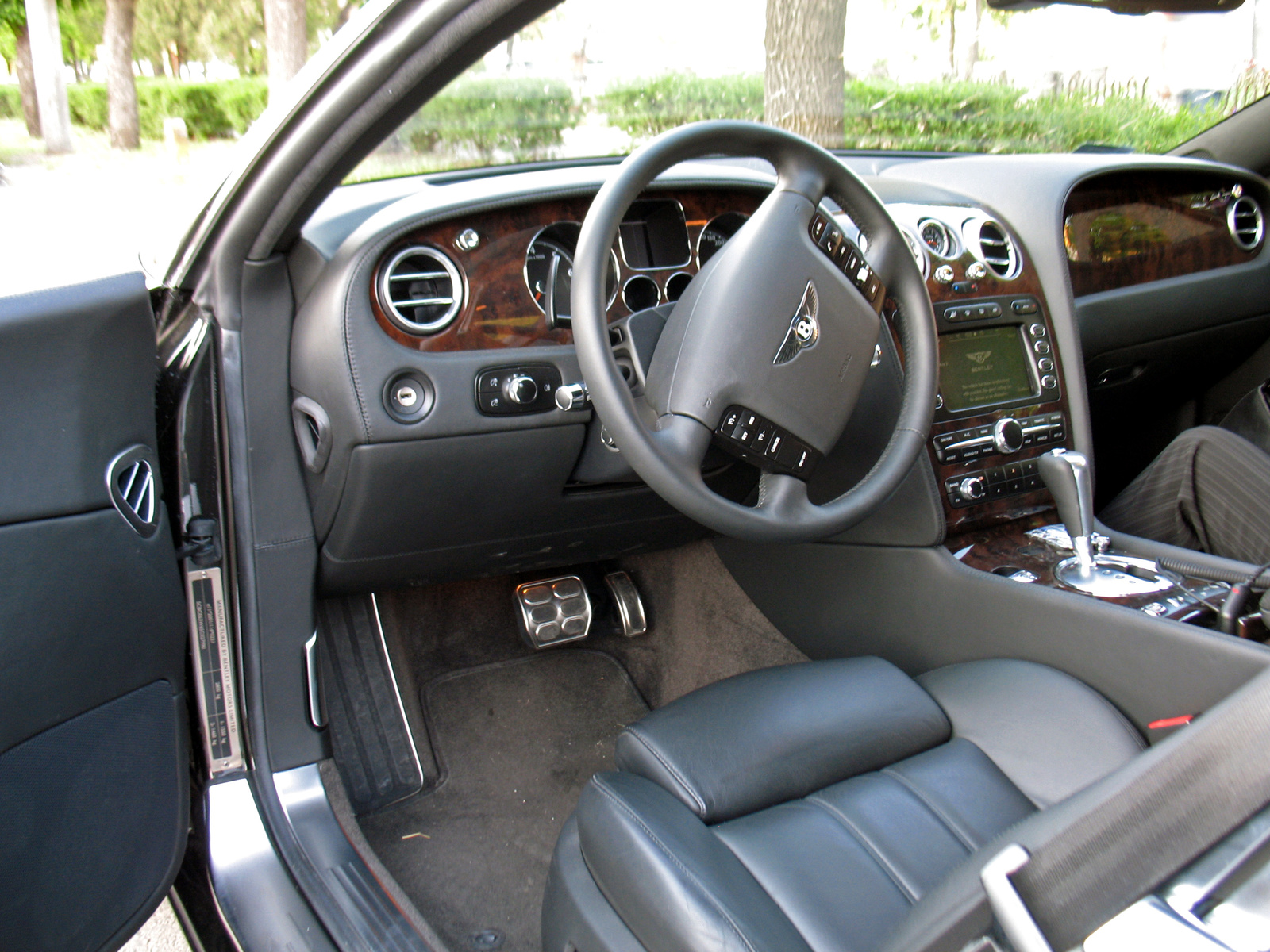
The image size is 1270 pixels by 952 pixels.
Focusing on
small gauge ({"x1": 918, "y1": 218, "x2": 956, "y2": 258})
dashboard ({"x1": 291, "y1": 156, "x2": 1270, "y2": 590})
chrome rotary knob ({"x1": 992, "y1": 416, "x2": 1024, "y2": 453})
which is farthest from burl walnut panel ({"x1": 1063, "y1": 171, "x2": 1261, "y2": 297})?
chrome rotary knob ({"x1": 992, "y1": 416, "x2": 1024, "y2": 453})

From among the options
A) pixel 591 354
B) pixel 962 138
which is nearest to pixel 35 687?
pixel 591 354

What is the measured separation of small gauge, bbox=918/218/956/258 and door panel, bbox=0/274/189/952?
1.45 meters

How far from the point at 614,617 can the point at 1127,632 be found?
1.32m

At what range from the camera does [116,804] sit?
1.32 meters

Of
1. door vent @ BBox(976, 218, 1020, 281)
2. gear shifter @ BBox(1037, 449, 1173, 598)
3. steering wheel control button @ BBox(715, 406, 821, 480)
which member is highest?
door vent @ BBox(976, 218, 1020, 281)

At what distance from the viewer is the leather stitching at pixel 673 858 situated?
1025 millimetres

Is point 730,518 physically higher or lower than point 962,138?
lower

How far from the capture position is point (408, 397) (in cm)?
164

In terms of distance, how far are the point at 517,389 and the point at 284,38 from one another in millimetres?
714

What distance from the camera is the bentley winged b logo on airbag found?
139 centimetres

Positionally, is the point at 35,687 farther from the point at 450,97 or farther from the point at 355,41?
the point at 450,97

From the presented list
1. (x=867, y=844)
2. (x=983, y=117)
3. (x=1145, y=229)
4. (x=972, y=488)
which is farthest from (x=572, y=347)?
(x=1145, y=229)

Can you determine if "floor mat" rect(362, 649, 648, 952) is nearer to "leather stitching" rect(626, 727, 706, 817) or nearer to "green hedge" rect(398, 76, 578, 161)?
"leather stitching" rect(626, 727, 706, 817)

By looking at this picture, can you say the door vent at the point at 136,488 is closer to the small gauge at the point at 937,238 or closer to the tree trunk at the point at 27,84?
the tree trunk at the point at 27,84
